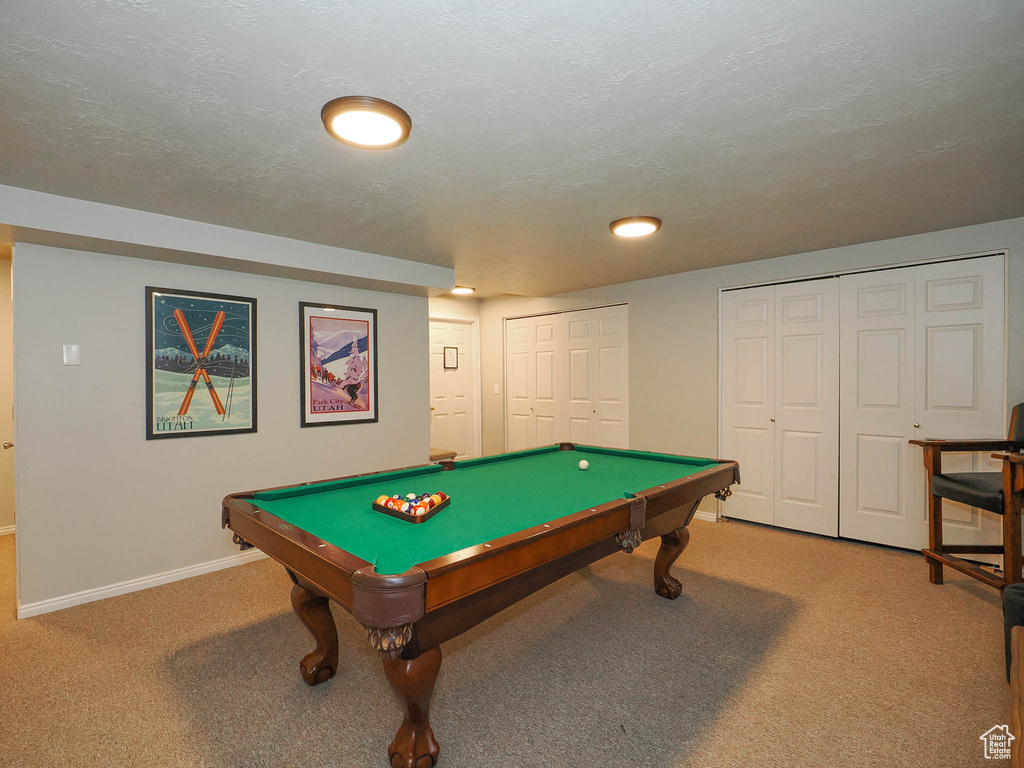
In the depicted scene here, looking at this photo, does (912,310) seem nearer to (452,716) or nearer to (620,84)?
(620,84)

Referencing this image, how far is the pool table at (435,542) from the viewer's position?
140 centimetres

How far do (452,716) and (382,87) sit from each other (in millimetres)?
2313

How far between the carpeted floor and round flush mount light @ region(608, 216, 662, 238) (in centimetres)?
225

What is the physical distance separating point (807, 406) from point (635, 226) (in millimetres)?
2241

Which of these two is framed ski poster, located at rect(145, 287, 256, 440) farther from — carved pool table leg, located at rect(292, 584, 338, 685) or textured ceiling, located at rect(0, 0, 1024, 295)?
carved pool table leg, located at rect(292, 584, 338, 685)

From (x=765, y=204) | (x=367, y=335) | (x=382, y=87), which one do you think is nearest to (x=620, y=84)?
(x=382, y=87)

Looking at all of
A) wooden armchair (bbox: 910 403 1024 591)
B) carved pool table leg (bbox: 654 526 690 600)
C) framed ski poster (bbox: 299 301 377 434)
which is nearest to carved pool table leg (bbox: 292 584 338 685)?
carved pool table leg (bbox: 654 526 690 600)

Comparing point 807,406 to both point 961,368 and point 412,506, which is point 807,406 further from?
point 412,506

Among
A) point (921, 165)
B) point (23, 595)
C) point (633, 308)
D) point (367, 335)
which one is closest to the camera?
point (921, 165)

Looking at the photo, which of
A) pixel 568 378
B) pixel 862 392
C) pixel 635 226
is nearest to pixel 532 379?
pixel 568 378

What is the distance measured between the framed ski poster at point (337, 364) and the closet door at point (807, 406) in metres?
3.48

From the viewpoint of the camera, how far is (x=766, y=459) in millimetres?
4254

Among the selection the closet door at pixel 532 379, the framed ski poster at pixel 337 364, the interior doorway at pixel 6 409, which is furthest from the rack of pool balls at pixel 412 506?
the interior doorway at pixel 6 409

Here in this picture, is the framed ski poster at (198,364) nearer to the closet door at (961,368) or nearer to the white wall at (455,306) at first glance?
the white wall at (455,306)
